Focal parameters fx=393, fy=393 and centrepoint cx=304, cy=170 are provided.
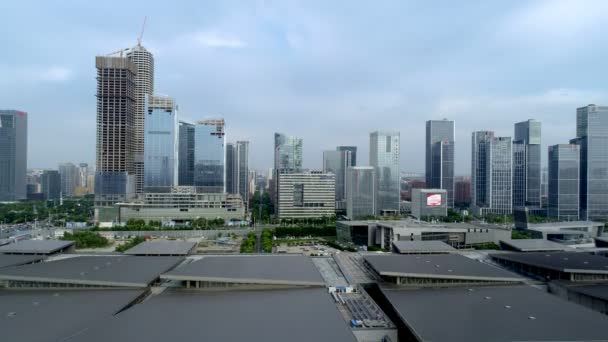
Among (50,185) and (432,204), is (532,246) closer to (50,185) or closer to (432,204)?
(432,204)

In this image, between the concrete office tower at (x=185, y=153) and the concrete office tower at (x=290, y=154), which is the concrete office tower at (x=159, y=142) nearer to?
the concrete office tower at (x=185, y=153)

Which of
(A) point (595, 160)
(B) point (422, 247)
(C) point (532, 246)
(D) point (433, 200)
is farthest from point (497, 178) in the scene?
(B) point (422, 247)

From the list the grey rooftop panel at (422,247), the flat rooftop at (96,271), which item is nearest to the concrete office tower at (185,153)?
the flat rooftop at (96,271)

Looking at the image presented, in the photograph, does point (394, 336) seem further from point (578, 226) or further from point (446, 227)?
point (578, 226)

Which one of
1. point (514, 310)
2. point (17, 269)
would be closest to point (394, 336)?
point (514, 310)

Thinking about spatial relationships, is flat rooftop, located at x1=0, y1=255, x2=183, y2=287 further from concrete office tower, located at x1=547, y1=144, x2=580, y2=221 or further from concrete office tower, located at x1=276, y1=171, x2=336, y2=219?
concrete office tower, located at x1=547, y1=144, x2=580, y2=221

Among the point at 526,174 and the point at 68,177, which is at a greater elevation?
the point at 526,174

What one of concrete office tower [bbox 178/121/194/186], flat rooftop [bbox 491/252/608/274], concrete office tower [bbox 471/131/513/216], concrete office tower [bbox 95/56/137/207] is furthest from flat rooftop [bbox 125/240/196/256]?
concrete office tower [bbox 471/131/513/216]
